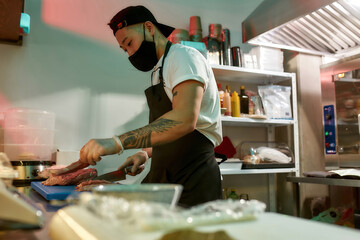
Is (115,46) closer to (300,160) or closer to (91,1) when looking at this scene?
(91,1)

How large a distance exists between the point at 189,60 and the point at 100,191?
103 centimetres

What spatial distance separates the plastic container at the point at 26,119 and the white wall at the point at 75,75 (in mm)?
149

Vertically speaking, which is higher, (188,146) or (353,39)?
(353,39)

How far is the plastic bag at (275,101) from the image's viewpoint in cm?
318

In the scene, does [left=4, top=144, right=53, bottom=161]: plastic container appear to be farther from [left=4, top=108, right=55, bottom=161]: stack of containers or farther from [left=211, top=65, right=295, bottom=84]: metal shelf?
[left=211, top=65, right=295, bottom=84]: metal shelf

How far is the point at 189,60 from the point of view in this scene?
55.6 inches

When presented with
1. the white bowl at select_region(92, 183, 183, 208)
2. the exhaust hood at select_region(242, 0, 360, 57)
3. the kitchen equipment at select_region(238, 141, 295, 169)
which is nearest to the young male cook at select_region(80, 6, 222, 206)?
the white bowl at select_region(92, 183, 183, 208)

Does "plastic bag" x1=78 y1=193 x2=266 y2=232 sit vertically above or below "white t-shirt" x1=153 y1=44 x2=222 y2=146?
below

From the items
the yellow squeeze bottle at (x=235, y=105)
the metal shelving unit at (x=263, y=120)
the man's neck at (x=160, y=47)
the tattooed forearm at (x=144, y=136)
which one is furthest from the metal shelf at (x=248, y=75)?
the tattooed forearm at (x=144, y=136)

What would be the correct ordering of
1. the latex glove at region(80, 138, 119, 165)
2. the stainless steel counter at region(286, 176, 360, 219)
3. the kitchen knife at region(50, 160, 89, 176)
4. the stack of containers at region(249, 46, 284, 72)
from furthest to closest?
the stack of containers at region(249, 46, 284, 72), the stainless steel counter at region(286, 176, 360, 219), the kitchen knife at region(50, 160, 89, 176), the latex glove at region(80, 138, 119, 165)

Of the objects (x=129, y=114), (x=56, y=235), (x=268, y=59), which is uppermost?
(x=268, y=59)

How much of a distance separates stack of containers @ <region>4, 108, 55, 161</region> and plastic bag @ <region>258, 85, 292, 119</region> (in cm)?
200

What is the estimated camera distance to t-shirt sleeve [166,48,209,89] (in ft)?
4.49

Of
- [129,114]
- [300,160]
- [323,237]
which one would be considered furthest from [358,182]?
[323,237]
